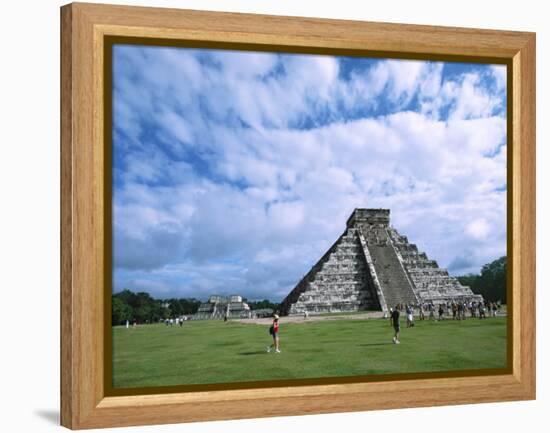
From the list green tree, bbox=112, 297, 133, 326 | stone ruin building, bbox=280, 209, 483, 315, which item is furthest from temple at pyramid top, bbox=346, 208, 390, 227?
green tree, bbox=112, 297, 133, 326

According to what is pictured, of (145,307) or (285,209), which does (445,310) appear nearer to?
(285,209)

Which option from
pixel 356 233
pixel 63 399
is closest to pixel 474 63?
pixel 356 233

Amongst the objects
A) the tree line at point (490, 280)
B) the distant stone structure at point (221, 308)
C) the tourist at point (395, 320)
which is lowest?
the tourist at point (395, 320)

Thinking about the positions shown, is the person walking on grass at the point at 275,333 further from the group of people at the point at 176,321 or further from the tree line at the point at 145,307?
the group of people at the point at 176,321

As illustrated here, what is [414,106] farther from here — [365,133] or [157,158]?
[157,158]

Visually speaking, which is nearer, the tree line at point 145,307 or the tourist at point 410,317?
the tree line at point 145,307

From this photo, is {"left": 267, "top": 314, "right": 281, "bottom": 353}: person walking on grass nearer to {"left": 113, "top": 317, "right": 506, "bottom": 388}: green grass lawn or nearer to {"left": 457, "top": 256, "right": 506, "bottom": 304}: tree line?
{"left": 113, "top": 317, "right": 506, "bottom": 388}: green grass lawn

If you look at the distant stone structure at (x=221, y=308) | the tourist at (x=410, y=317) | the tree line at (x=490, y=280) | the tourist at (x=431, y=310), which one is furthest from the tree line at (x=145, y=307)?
the tree line at (x=490, y=280)
